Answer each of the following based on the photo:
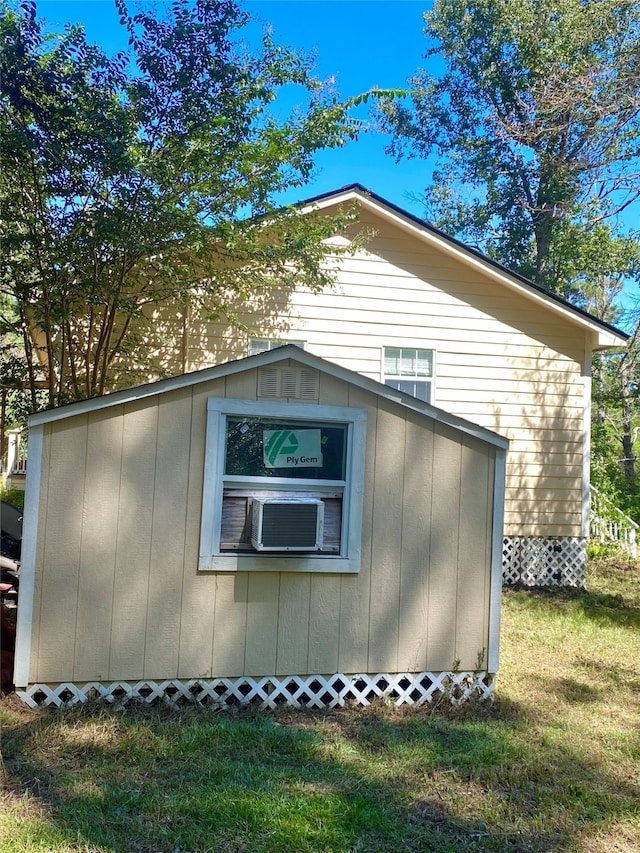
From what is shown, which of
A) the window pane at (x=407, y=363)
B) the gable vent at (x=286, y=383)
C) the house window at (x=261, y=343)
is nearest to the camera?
the gable vent at (x=286, y=383)

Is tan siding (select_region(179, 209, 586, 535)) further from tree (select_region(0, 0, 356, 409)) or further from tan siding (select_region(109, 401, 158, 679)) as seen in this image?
tan siding (select_region(109, 401, 158, 679))

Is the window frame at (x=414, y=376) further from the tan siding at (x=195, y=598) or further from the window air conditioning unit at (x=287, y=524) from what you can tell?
the tan siding at (x=195, y=598)

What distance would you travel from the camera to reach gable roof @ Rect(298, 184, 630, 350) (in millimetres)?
9250

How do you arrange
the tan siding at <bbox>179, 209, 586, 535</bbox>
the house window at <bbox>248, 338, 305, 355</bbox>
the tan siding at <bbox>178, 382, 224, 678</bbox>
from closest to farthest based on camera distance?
Answer: the tan siding at <bbox>178, 382, 224, 678</bbox>, the house window at <bbox>248, 338, 305, 355</bbox>, the tan siding at <bbox>179, 209, 586, 535</bbox>

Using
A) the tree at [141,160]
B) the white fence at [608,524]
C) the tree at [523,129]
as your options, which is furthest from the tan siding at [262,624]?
the tree at [523,129]

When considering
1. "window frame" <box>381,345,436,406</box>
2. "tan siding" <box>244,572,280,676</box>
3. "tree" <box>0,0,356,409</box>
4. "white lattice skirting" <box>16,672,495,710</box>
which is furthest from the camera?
"window frame" <box>381,345,436,406</box>

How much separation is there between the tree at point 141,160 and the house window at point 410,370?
224cm

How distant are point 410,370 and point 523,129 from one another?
394 inches

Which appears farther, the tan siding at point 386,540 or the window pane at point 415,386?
the window pane at point 415,386

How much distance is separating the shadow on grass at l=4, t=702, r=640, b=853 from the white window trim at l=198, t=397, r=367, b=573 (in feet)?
3.12

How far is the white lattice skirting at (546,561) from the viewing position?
10.1 m

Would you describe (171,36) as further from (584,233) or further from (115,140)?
(584,233)

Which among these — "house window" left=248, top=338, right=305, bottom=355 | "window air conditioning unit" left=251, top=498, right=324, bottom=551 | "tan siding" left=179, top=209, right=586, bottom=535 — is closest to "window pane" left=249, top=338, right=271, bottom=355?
"house window" left=248, top=338, right=305, bottom=355

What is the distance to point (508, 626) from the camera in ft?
24.0
